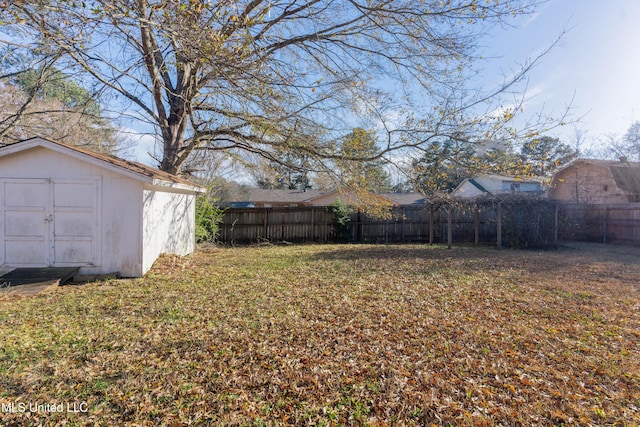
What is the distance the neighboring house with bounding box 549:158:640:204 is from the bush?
16.3m

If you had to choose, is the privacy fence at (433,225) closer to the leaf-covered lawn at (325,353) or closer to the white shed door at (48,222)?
the leaf-covered lawn at (325,353)

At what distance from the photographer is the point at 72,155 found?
19.2 feet

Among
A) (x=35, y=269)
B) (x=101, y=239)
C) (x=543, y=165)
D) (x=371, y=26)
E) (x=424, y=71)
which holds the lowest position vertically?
(x=35, y=269)

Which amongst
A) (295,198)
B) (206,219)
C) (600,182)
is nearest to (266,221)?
(206,219)

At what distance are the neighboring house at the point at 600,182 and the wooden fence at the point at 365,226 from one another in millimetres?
6353

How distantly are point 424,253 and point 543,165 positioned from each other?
5.00 meters

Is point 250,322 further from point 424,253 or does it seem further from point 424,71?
point 424,253

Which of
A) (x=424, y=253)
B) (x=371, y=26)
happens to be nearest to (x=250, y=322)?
(x=371, y=26)

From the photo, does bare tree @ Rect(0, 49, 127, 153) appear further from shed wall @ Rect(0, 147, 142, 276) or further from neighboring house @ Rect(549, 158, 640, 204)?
neighboring house @ Rect(549, 158, 640, 204)

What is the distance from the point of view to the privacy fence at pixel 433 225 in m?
11.5

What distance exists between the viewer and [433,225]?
13391mm

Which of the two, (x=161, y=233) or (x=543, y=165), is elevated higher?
(x=543, y=165)

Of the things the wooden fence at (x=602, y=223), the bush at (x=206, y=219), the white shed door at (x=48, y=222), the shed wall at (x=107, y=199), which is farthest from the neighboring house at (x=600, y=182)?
the white shed door at (x=48, y=222)

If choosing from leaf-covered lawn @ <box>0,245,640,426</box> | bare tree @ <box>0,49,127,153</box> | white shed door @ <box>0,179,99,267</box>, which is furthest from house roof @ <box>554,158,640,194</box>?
bare tree @ <box>0,49,127,153</box>
